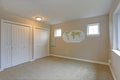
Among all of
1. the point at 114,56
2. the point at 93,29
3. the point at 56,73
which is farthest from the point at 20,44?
the point at 114,56

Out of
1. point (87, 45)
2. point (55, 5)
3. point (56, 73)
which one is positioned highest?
point (55, 5)

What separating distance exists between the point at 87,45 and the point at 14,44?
3642 mm

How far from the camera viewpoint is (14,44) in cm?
375

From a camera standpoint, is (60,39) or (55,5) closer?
(55,5)

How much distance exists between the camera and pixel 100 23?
13.2 ft

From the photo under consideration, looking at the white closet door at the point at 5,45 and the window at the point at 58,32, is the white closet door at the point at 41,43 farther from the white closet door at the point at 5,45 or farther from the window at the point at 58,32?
the white closet door at the point at 5,45

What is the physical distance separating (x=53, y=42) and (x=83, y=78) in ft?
12.4

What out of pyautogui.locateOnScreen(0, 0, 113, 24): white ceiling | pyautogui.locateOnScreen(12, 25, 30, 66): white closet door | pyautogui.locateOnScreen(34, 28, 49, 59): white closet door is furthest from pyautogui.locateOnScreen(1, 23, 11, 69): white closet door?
pyautogui.locateOnScreen(34, 28, 49, 59): white closet door

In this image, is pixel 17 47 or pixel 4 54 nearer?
pixel 4 54

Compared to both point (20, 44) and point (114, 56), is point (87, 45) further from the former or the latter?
point (20, 44)

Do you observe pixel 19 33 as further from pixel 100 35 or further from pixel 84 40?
pixel 100 35

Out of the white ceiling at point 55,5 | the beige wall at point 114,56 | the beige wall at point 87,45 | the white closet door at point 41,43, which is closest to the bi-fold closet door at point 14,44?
the white closet door at point 41,43

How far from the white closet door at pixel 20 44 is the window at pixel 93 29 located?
10.8 ft

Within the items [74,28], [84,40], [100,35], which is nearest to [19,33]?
[74,28]
